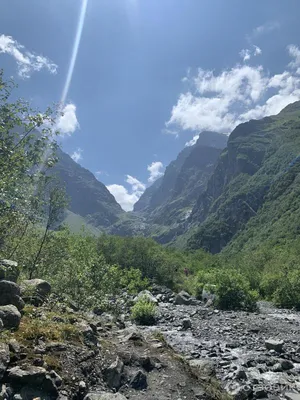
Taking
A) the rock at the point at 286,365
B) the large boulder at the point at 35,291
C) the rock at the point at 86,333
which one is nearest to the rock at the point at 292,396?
the rock at the point at 286,365

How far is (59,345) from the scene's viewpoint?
11445mm

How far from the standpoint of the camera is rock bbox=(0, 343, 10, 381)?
8836mm

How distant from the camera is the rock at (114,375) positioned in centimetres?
1149

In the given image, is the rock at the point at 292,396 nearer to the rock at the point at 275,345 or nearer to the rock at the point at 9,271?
the rock at the point at 275,345

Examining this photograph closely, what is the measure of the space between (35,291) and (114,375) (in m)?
6.39

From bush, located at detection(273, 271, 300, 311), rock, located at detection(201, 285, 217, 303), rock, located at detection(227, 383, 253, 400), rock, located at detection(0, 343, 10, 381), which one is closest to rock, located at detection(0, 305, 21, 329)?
rock, located at detection(0, 343, 10, 381)

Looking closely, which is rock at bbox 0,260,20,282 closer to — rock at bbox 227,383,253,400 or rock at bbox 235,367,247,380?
rock at bbox 227,383,253,400

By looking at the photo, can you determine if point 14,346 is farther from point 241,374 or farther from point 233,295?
point 233,295

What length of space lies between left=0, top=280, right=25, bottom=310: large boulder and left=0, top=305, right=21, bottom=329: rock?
116 cm

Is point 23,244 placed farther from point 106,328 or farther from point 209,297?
point 209,297

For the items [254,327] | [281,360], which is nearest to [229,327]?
[254,327]

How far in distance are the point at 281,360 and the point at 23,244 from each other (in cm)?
1902

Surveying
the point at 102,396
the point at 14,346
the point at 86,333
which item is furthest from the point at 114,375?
the point at 14,346

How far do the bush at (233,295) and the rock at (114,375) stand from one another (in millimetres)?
30959
